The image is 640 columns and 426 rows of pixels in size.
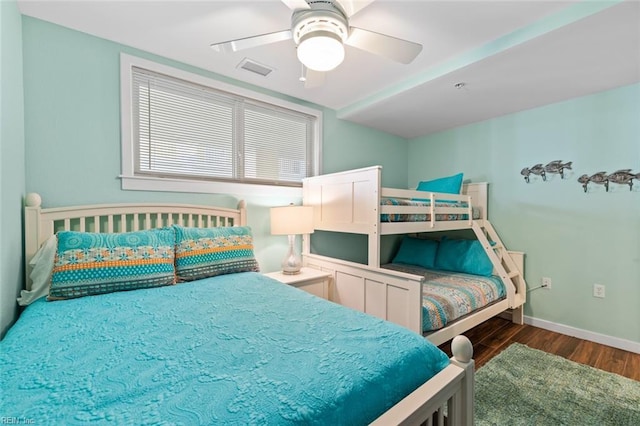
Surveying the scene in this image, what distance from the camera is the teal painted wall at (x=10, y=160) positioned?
128 centimetres

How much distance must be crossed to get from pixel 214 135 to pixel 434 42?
191cm

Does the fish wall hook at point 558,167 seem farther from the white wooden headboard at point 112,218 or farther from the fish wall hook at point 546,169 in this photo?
the white wooden headboard at point 112,218

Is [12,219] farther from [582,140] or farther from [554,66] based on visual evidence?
[582,140]

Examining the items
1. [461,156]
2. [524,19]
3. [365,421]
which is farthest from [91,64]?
[461,156]

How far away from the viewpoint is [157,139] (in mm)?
2182

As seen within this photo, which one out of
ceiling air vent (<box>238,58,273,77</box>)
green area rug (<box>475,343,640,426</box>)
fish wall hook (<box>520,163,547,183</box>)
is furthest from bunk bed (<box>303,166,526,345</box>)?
ceiling air vent (<box>238,58,273,77</box>)

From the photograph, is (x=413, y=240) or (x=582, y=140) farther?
(x=413, y=240)

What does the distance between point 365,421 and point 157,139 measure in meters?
2.32

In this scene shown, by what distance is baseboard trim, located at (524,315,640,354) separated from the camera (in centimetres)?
238

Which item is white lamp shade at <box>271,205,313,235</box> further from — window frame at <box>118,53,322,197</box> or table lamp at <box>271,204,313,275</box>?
window frame at <box>118,53,322,197</box>

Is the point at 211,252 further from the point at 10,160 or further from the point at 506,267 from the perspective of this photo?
the point at 506,267

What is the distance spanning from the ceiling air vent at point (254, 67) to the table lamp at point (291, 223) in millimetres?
1183

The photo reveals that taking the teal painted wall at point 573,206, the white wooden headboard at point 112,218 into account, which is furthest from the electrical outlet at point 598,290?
the white wooden headboard at point 112,218

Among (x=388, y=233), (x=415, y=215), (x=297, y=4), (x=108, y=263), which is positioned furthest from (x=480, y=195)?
(x=108, y=263)
